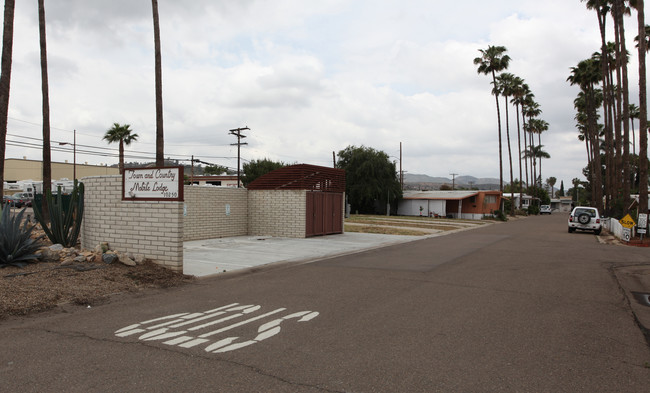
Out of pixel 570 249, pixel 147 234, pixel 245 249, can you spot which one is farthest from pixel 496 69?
pixel 147 234

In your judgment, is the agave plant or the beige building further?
the beige building

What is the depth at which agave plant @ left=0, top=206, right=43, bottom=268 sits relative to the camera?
9047 millimetres

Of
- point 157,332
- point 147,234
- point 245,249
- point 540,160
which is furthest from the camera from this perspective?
point 540,160

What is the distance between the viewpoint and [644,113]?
22.1m

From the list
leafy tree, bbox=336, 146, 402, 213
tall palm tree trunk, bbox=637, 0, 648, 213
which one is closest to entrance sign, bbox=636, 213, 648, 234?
tall palm tree trunk, bbox=637, 0, 648, 213

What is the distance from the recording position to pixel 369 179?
52000mm

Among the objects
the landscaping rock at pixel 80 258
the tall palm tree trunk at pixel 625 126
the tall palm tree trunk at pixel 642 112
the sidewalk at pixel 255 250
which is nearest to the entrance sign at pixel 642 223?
→ the tall palm tree trunk at pixel 642 112

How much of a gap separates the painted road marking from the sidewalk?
12.3ft

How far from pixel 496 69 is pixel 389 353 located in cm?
5412

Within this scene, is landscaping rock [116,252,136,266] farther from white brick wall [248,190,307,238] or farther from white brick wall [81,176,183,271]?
white brick wall [248,190,307,238]

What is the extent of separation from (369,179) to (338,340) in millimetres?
46986

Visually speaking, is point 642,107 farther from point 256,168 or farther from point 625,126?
point 256,168

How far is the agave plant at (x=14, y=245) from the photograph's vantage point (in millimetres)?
9047

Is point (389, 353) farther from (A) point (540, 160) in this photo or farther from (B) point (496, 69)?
(A) point (540, 160)
